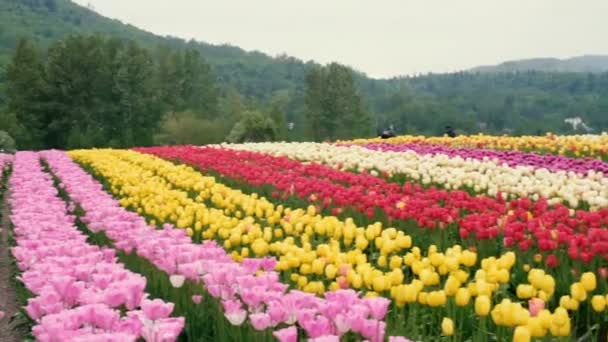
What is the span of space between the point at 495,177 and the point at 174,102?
69.6 m

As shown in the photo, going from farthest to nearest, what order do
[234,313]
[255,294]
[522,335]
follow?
[255,294]
[234,313]
[522,335]

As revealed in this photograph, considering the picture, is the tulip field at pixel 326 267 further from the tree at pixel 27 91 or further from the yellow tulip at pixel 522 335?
the tree at pixel 27 91

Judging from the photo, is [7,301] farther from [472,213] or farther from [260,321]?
[472,213]

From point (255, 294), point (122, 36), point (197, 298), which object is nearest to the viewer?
point (255, 294)

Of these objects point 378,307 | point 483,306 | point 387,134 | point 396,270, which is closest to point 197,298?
point 396,270

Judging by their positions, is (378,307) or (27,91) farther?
(27,91)

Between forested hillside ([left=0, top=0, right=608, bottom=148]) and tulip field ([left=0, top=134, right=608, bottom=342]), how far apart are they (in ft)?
109

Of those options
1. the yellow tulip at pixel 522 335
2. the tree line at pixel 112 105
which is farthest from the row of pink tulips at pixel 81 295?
the tree line at pixel 112 105

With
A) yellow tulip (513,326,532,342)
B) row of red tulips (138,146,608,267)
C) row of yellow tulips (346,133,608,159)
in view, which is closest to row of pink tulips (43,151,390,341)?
yellow tulip (513,326,532,342)

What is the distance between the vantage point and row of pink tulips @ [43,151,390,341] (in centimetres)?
341

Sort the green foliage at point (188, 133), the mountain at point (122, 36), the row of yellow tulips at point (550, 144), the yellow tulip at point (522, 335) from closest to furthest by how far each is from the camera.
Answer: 1. the yellow tulip at point (522, 335)
2. the row of yellow tulips at point (550, 144)
3. the green foliage at point (188, 133)
4. the mountain at point (122, 36)

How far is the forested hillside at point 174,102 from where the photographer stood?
57.2m

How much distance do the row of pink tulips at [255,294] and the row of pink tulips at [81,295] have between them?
0.35 metres

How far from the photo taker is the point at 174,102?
7856 cm
